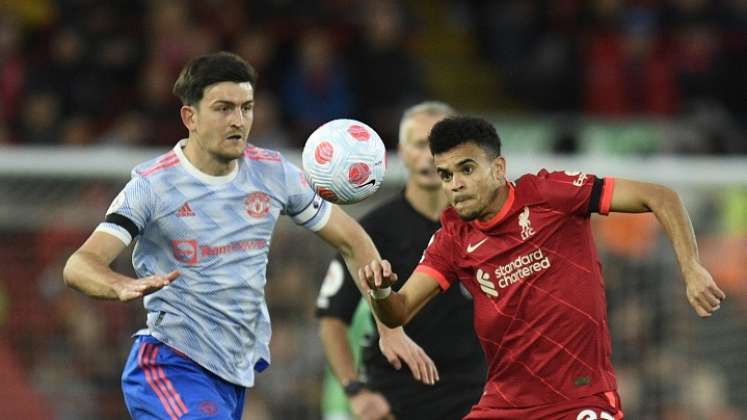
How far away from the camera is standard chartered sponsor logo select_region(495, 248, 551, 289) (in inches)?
238

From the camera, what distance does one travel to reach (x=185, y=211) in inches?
249

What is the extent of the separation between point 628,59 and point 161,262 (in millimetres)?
8365

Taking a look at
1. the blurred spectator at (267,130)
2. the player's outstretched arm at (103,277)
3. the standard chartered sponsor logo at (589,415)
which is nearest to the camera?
the player's outstretched arm at (103,277)

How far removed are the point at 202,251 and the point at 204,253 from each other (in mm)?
12

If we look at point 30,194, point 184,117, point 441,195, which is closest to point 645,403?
point 441,195

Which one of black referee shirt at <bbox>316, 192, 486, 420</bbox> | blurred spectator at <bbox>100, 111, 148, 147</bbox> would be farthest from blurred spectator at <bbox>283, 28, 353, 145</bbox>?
black referee shirt at <bbox>316, 192, 486, 420</bbox>

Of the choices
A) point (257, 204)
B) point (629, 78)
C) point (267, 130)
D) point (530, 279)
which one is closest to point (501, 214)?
point (530, 279)

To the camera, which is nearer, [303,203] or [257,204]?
[257,204]

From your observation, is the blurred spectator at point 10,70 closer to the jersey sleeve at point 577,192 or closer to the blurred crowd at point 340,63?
the blurred crowd at point 340,63

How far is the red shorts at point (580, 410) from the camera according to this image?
593 centimetres

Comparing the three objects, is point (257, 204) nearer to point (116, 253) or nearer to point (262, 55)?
point (116, 253)

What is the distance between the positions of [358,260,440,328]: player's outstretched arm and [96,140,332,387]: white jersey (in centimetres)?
64

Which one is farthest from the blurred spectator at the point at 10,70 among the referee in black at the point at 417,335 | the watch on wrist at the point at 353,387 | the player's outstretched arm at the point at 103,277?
the player's outstretched arm at the point at 103,277

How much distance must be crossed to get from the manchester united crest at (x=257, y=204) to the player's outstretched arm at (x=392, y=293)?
2.15 ft
